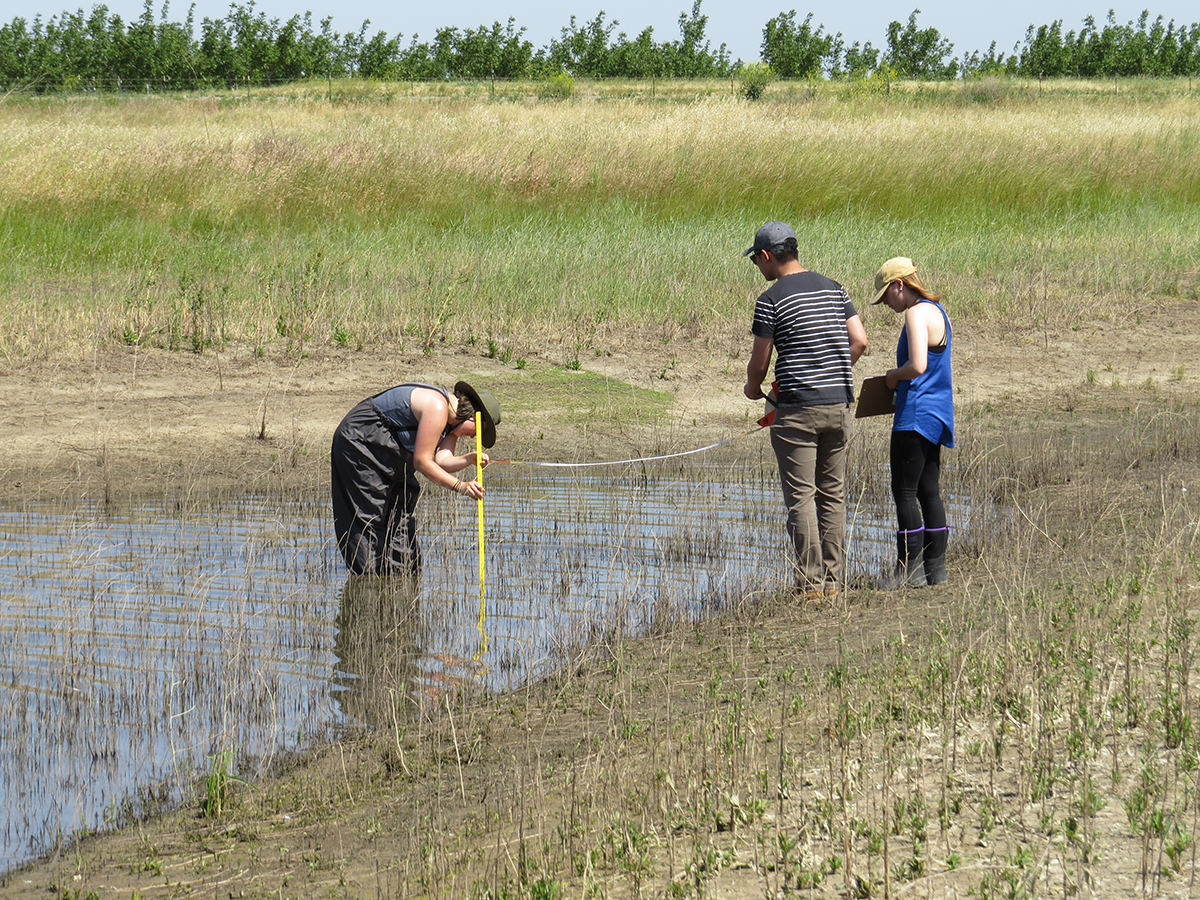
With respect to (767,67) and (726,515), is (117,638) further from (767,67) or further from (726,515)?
(767,67)

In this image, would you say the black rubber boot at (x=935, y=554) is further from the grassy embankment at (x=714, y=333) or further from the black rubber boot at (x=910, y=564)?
the grassy embankment at (x=714, y=333)

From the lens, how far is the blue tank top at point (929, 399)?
637 cm

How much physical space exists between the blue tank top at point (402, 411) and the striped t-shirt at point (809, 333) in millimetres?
1932

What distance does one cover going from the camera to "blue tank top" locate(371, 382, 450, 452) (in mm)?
6957

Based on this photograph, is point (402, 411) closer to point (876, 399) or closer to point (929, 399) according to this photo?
point (876, 399)

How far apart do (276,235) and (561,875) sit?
45.7 ft

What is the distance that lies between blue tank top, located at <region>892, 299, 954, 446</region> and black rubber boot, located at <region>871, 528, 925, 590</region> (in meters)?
0.62

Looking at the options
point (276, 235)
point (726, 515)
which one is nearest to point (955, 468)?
point (726, 515)

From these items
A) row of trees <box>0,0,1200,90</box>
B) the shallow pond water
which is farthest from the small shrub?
the shallow pond water

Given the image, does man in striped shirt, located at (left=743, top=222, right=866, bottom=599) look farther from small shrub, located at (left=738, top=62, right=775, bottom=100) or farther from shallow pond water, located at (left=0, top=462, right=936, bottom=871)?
small shrub, located at (left=738, top=62, right=775, bottom=100)

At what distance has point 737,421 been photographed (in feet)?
39.6

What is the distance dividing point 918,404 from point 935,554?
94cm

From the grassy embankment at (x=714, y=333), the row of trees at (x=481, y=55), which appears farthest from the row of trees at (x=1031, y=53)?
the grassy embankment at (x=714, y=333)

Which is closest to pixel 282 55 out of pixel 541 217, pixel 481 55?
pixel 481 55
